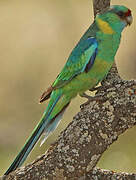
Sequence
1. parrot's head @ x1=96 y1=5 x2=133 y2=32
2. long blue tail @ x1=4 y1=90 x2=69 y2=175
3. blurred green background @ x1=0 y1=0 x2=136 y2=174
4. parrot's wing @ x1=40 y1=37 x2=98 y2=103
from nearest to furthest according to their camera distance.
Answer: long blue tail @ x1=4 y1=90 x2=69 y2=175 → parrot's wing @ x1=40 y1=37 x2=98 y2=103 → parrot's head @ x1=96 y1=5 x2=133 y2=32 → blurred green background @ x1=0 y1=0 x2=136 y2=174

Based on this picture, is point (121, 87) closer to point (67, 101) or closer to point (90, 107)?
point (90, 107)

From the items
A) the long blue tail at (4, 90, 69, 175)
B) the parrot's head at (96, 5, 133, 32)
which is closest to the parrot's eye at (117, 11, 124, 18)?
the parrot's head at (96, 5, 133, 32)

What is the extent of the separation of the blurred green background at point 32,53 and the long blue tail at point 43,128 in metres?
3.96

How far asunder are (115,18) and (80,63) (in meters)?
0.48

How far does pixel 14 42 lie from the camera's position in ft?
31.9

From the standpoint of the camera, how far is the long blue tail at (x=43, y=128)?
3488 millimetres

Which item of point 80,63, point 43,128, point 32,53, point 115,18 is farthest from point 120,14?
point 32,53

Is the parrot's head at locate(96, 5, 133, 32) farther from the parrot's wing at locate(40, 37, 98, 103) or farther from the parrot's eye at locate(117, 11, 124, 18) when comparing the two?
the parrot's wing at locate(40, 37, 98, 103)

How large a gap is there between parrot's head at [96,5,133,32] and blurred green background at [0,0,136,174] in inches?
147

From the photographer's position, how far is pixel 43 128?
3.79m

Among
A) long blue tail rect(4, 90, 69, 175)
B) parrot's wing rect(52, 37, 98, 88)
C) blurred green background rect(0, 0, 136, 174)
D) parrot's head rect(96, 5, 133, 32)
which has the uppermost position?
blurred green background rect(0, 0, 136, 174)

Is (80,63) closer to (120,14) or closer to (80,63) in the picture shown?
(80,63)

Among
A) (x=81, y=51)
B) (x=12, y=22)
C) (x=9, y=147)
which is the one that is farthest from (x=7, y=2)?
(x=81, y=51)

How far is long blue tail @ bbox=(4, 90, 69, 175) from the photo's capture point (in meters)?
3.49
